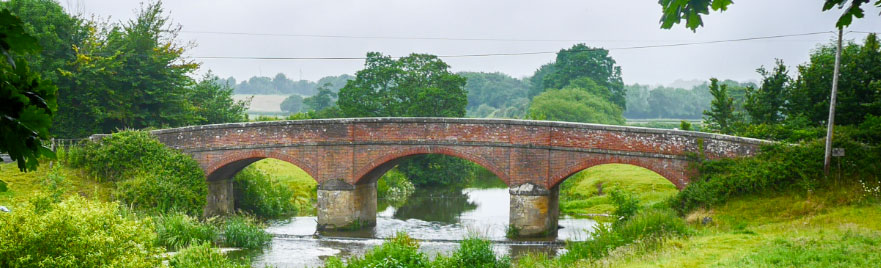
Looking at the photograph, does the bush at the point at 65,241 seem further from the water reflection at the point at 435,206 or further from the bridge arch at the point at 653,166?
the water reflection at the point at 435,206

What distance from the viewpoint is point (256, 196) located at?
29.1 m

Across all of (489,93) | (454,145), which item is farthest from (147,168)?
(489,93)

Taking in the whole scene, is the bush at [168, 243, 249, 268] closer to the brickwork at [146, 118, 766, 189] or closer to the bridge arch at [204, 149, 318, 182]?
the brickwork at [146, 118, 766, 189]

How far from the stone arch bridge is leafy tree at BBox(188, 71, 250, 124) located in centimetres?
751

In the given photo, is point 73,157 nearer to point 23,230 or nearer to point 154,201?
point 154,201

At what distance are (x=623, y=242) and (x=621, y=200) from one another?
443 centimetres

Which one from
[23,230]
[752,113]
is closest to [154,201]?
[23,230]

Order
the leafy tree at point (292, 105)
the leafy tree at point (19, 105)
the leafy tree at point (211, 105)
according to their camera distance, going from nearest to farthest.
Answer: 1. the leafy tree at point (19, 105)
2. the leafy tree at point (211, 105)
3. the leafy tree at point (292, 105)

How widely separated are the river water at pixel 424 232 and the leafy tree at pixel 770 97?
291 inches

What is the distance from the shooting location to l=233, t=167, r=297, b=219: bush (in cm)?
2894

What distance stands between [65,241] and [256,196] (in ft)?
59.6

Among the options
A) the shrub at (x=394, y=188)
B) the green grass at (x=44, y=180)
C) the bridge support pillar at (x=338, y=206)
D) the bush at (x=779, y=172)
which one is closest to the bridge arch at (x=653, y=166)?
the bush at (x=779, y=172)

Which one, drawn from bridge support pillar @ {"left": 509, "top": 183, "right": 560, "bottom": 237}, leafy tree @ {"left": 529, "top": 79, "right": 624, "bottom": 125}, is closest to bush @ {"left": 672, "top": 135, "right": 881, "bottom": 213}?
bridge support pillar @ {"left": 509, "top": 183, "right": 560, "bottom": 237}

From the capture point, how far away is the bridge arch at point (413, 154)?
23.7m
